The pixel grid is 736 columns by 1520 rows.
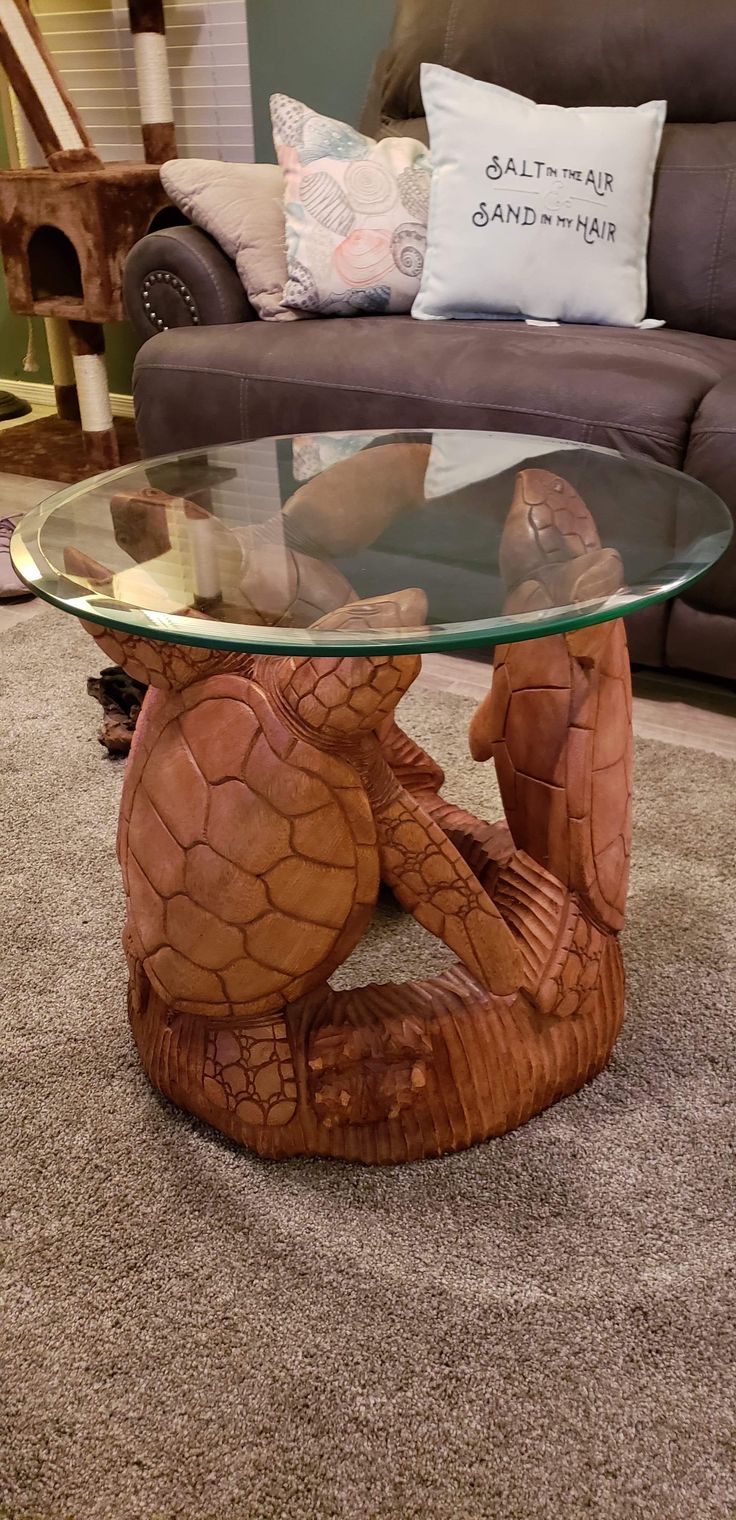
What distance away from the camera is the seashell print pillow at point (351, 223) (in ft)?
6.96

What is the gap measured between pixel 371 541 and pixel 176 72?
2526 millimetres

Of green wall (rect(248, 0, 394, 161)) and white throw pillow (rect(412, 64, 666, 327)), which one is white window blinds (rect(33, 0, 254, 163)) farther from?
white throw pillow (rect(412, 64, 666, 327))

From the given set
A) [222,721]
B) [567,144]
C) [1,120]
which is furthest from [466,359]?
[1,120]

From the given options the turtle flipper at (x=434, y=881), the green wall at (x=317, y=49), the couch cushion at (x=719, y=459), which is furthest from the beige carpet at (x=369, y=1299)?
the green wall at (x=317, y=49)

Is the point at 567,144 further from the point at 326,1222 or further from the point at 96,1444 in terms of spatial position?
the point at 96,1444

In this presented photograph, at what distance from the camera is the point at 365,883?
0.96 meters

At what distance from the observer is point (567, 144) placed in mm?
2020

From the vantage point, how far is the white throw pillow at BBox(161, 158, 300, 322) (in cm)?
219

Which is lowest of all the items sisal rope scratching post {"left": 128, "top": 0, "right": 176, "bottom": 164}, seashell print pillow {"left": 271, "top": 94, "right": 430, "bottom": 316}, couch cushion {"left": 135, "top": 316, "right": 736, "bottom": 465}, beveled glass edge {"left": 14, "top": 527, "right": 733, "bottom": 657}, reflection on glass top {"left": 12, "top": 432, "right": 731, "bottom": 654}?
couch cushion {"left": 135, "top": 316, "right": 736, "bottom": 465}

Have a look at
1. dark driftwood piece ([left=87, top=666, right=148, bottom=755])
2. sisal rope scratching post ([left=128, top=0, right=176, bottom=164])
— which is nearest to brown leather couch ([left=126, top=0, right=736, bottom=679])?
dark driftwood piece ([left=87, top=666, right=148, bottom=755])

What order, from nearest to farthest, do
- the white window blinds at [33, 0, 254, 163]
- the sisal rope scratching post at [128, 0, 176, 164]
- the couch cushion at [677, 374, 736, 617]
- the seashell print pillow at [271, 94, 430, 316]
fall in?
the couch cushion at [677, 374, 736, 617] < the seashell print pillow at [271, 94, 430, 316] < the sisal rope scratching post at [128, 0, 176, 164] < the white window blinds at [33, 0, 254, 163]

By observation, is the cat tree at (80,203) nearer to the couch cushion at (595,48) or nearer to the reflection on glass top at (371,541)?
the couch cushion at (595,48)

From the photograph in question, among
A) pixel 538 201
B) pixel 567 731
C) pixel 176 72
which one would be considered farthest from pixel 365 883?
pixel 176 72

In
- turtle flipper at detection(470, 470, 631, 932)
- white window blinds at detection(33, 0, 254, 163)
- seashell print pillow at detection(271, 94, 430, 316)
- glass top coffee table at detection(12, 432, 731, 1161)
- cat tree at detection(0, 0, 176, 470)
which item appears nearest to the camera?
glass top coffee table at detection(12, 432, 731, 1161)
